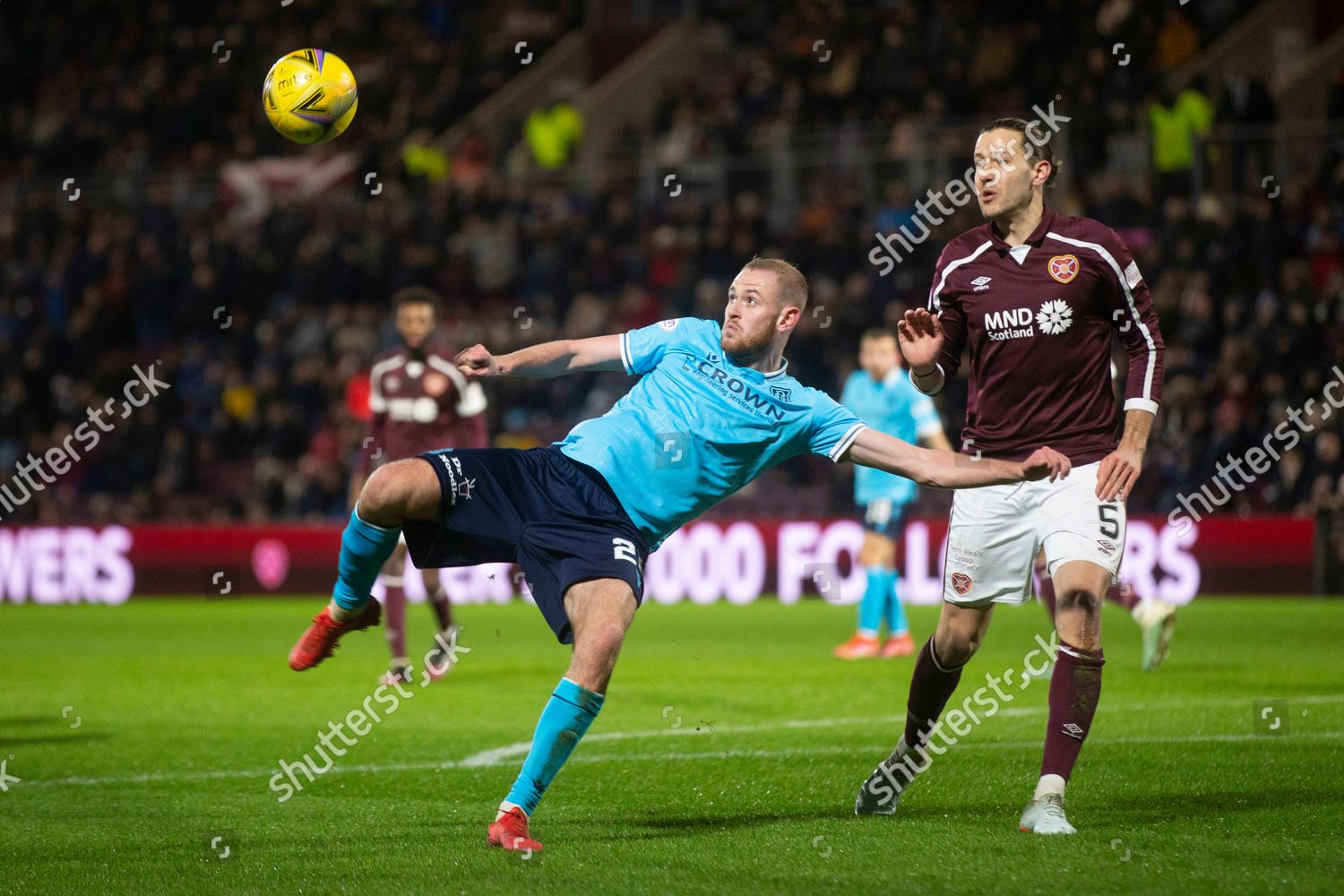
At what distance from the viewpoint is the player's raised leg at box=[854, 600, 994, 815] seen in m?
5.92

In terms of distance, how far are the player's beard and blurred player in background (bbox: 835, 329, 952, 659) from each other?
20.3ft

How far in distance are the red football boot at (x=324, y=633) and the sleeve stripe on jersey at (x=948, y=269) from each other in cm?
233

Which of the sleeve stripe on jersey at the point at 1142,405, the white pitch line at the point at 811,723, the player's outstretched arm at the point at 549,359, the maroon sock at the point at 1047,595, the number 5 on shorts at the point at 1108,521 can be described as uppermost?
the player's outstretched arm at the point at 549,359

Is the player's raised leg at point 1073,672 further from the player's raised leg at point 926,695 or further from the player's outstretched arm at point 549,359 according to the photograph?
the player's outstretched arm at point 549,359

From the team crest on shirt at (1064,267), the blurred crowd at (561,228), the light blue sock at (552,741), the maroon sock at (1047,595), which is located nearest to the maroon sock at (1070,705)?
the team crest on shirt at (1064,267)

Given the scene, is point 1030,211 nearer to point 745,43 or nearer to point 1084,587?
point 1084,587

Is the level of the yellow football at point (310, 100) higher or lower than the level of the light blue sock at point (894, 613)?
higher

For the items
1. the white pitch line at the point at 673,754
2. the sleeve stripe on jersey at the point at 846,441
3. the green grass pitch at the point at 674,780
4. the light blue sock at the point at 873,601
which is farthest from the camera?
the light blue sock at the point at 873,601

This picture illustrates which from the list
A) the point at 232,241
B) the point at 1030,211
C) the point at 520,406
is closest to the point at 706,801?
the point at 1030,211

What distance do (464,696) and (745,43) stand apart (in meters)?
16.2

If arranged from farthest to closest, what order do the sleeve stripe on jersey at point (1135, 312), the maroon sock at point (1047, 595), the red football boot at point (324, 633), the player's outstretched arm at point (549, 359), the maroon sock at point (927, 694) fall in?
the maroon sock at point (1047, 595) → the red football boot at point (324, 633) → the maroon sock at point (927, 694) → the sleeve stripe on jersey at point (1135, 312) → the player's outstretched arm at point (549, 359)

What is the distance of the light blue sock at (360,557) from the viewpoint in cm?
580

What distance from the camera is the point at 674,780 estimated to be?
6867 mm

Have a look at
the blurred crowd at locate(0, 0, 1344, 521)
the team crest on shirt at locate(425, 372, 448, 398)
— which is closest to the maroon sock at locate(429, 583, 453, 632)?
the team crest on shirt at locate(425, 372, 448, 398)
